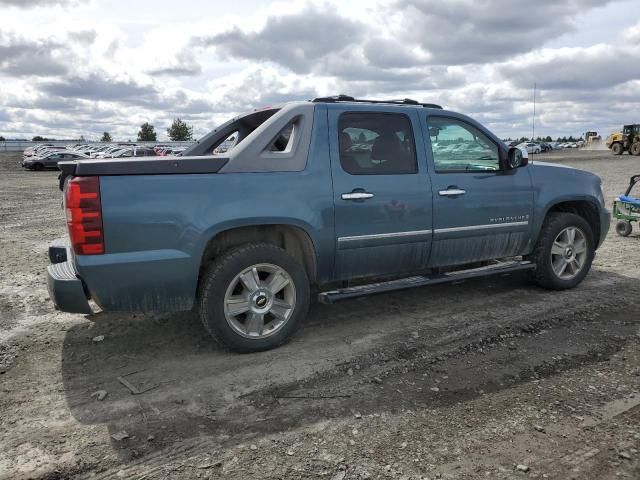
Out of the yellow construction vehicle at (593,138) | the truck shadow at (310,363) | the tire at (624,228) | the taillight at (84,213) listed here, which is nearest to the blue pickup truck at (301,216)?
the taillight at (84,213)

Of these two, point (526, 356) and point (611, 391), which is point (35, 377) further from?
point (611, 391)

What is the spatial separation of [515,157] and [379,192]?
164cm

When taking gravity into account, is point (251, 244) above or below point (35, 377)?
above

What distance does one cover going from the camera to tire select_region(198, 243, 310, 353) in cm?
395

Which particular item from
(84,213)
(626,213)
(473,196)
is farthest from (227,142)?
(626,213)

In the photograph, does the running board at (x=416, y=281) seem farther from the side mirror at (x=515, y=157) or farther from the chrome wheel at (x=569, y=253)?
the side mirror at (x=515, y=157)

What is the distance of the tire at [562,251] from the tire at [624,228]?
3860mm

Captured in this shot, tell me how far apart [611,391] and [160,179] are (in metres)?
3.31

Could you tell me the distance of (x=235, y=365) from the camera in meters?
3.97

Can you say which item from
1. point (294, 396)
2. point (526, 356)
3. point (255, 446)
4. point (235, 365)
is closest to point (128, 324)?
point (235, 365)

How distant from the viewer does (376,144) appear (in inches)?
184

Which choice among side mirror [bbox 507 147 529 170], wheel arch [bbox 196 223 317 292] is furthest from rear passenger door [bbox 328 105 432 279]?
side mirror [bbox 507 147 529 170]

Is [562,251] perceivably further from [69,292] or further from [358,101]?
[69,292]

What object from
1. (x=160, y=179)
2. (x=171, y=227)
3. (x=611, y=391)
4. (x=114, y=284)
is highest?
(x=160, y=179)
